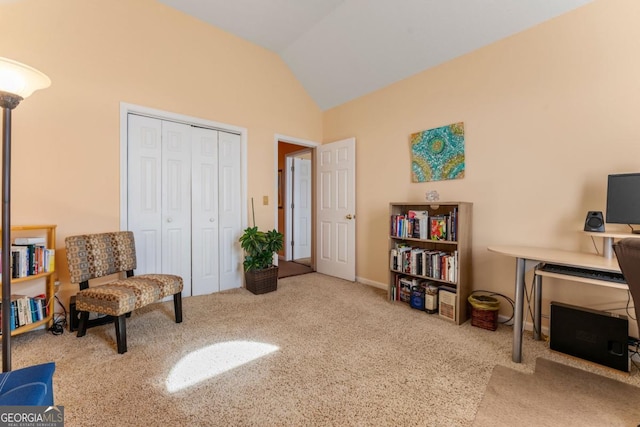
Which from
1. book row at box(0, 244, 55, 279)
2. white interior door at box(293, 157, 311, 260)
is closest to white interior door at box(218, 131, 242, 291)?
book row at box(0, 244, 55, 279)

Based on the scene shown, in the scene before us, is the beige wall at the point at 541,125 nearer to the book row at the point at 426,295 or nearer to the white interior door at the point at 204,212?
the book row at the point at 426,295

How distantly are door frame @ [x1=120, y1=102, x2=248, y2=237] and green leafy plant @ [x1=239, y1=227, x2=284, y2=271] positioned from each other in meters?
0.39

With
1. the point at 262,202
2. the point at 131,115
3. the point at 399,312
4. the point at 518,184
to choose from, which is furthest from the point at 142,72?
the point at 518,184

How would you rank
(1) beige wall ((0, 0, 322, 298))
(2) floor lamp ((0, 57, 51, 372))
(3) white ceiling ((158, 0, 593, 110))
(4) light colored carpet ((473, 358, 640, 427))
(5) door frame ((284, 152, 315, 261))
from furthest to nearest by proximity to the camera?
(5) door frame ((284, 152, 315, 261)) → (3) white ceiling ((158, 0, 593, 110)) → (1) beige wall ((0, 0, 322, 298)) → (4) light colored carpet ((473, 358, 640, 427)) → (2) floor lamp ((0, 57, 51, 372))

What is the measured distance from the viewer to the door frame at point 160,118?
274cm

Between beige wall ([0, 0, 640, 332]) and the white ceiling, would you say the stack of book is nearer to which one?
beige wall ([0, 0, 640, 332])

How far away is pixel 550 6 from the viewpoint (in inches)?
87.2

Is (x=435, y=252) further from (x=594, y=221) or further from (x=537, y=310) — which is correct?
(x=594, y=221)

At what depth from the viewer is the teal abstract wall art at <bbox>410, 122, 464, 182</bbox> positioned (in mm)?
2850

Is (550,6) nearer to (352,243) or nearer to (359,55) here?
(359,55)

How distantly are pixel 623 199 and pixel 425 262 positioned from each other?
4.85 ft

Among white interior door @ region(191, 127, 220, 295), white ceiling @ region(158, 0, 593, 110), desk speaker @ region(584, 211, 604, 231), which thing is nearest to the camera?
desk speaker @ region(584, 211, 604, 231)

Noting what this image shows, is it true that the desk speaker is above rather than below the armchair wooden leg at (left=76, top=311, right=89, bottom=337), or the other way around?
above

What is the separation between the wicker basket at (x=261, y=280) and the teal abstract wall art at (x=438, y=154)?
2.05 meters
